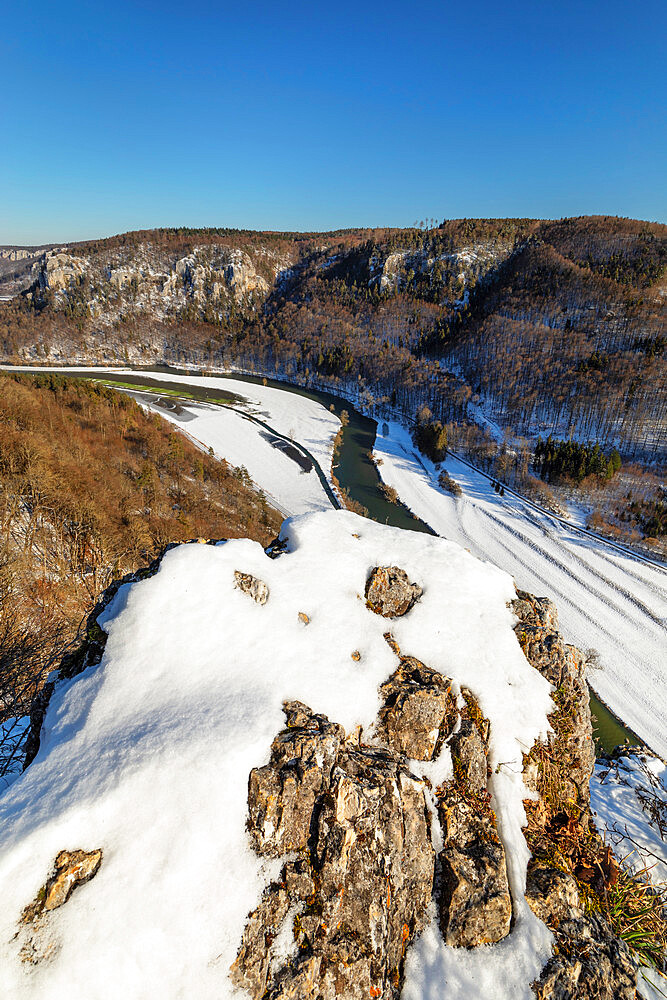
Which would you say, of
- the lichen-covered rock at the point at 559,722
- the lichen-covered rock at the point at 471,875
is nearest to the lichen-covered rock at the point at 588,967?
the lichen-covered rock at the point at 471,875

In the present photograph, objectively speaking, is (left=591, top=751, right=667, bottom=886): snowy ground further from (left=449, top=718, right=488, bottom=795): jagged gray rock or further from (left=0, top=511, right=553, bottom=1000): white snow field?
(left=0, top=511, right=553, bottom=1000): white snow field

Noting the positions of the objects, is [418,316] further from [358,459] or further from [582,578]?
[582,578]

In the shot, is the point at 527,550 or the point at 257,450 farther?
the point at 257,450

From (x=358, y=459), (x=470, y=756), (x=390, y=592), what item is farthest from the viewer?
(x=358, y=459)

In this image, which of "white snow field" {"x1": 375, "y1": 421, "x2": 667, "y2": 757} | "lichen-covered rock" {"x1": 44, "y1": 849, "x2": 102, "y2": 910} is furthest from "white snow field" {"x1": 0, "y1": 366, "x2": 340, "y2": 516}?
"lichen-covered rock" {"x1": 44, "y1": 849, "x2": 102, "y2": 910}

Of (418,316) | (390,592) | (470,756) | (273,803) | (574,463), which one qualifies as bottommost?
(574,463)

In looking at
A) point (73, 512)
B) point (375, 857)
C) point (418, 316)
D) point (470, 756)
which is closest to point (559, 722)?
point (470, 756)

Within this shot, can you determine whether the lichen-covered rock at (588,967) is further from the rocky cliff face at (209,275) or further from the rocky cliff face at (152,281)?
the rocky cliff face at (152,281)
